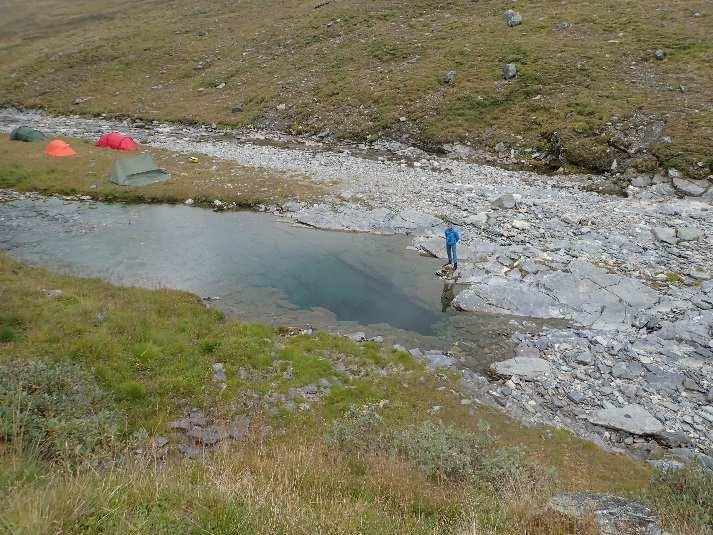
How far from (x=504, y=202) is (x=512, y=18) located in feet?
113

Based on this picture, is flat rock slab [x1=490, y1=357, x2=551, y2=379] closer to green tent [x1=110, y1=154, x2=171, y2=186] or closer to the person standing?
the person standing

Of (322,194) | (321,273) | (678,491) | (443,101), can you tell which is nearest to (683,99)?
(443,101)

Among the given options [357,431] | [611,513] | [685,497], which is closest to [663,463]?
[685,497]

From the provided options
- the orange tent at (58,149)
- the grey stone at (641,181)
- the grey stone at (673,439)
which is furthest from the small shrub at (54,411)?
the grey stone at (641,181)

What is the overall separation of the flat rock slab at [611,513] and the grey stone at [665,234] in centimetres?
1904

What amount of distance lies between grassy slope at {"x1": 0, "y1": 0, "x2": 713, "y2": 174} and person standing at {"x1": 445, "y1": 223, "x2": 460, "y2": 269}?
1899 centimetres

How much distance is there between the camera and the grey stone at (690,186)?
2849 cm

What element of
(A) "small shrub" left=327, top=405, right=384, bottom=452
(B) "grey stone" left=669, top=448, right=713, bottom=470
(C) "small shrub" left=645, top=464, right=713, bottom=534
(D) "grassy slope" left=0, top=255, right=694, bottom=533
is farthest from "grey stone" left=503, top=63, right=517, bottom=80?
(C) "small shrub" left=645, top=464, right=713, bottom=534

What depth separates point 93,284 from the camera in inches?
763

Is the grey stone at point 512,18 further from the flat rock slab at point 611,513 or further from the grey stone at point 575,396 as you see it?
the flat rock slab at point 611,513

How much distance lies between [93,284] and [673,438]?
20.3 m

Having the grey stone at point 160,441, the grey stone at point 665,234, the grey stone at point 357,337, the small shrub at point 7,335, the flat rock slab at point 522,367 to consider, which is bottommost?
the grey stone at point 665,234

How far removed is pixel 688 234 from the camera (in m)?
23.4

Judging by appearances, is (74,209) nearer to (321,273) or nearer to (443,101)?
(321,273)
